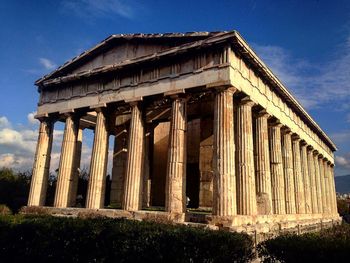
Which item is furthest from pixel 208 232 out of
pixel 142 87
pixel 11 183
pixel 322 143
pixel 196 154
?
pixel 322 143

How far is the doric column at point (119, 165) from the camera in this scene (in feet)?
77.9

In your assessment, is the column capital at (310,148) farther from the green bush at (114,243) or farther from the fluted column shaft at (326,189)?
the green bush at (114,243)

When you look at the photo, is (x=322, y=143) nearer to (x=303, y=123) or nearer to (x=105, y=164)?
(x=303, y=123)

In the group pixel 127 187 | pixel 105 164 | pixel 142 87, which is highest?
pixel 142 87

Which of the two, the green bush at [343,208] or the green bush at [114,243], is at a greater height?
the green bush at [343,208]

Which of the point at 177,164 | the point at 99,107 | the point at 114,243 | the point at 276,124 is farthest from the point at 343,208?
the point at 114,243

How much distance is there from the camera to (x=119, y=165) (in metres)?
24.3

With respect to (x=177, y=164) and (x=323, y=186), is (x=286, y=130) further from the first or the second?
(x=323, y=186)

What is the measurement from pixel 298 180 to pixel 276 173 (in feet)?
15.2

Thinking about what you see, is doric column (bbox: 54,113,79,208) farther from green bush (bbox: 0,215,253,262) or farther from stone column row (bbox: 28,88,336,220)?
green bush (bbox: 0,215,253,262)

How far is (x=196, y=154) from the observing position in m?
23.2

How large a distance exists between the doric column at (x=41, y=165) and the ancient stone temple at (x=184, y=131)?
65mm

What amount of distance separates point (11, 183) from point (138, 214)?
17.4 metres

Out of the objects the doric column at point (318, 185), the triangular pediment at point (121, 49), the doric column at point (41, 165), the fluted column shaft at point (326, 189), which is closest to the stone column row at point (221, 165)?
the doric column at point (41, 165)
